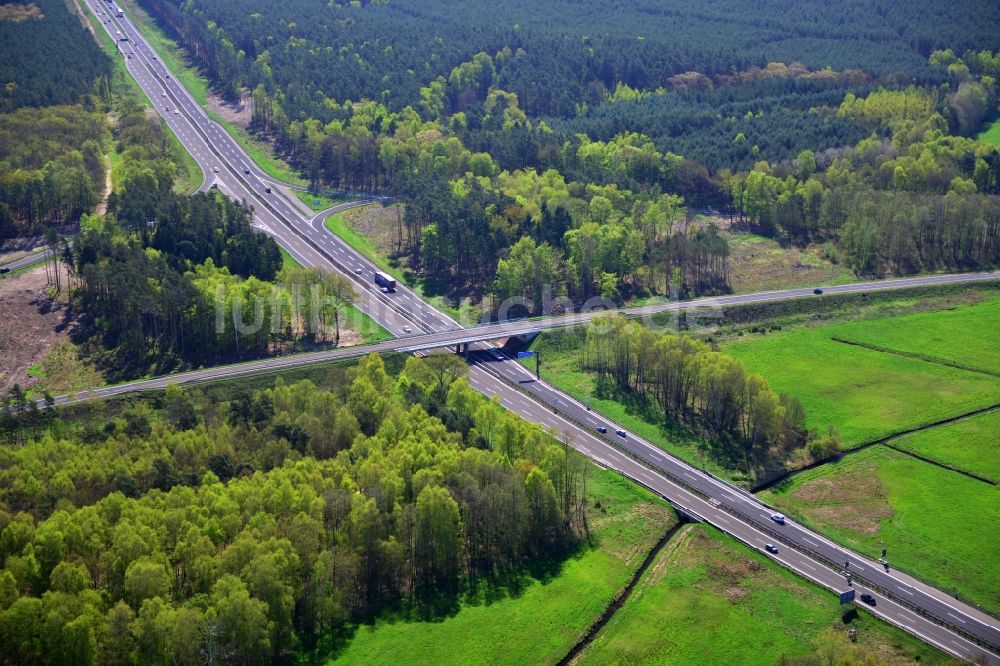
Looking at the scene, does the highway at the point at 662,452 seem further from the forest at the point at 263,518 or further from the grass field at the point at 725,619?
the forest at the point at 263,518

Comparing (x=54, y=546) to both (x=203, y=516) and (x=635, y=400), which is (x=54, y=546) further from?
(x=635, y=400)

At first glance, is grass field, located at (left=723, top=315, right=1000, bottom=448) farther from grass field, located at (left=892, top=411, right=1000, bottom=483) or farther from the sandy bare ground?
the sandy bare ground

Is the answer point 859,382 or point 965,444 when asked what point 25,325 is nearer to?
point 859,382

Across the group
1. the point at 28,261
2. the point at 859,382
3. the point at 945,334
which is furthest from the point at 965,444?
the point at 28,261

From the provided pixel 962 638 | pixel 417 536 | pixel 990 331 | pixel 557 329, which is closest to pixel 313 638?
pixel 417 536

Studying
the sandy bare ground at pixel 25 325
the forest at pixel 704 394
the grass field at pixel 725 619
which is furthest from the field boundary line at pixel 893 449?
the sandy bare ground at pixel 25 325

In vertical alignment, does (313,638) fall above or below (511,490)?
below
